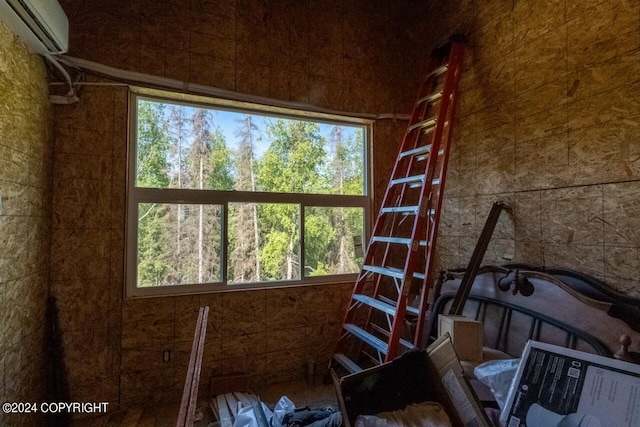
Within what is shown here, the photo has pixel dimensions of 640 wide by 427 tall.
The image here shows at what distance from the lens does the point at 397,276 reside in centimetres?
240

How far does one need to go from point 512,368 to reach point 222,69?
9.40 ft

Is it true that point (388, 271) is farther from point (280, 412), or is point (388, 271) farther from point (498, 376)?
point (280, 412)

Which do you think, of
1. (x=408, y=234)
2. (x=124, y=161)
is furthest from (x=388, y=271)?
(x=124, y=161)

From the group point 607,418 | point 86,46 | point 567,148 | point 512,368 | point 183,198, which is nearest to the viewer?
point 607,418

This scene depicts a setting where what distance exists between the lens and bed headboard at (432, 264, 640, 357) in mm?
1717

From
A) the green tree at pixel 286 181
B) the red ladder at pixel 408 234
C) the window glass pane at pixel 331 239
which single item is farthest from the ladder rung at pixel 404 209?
the green tree at pixel 286 181

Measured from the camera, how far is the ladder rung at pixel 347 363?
2445 millimetres

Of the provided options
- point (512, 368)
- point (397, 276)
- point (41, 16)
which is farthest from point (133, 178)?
point (512, 368)

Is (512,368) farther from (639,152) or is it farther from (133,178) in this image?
(133,178)

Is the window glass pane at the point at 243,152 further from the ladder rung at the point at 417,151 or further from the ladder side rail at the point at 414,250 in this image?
the ladder side rail at the point at 414,250

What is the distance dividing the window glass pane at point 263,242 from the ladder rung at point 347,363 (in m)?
0.75

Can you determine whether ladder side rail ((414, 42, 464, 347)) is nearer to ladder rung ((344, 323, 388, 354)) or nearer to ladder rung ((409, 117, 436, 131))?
ladder rung ((409, 117, 436, 131))

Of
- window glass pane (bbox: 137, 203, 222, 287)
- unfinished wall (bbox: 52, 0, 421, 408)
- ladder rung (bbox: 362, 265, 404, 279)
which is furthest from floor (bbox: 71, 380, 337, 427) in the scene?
ladder rung (bbox: 362, 265, 404, 279)

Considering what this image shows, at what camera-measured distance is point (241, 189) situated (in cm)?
280
